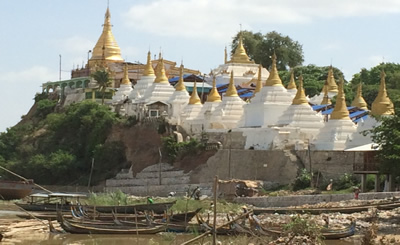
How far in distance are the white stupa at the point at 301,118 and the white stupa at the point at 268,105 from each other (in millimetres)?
1108

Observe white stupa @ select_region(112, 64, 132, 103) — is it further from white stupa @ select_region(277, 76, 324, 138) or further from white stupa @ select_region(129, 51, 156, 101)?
white stupa @ select_region(277, 76, 324, 138)

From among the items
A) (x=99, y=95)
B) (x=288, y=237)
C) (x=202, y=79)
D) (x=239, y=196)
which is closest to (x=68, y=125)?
(x=99, y=95)

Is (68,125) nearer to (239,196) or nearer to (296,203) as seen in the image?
(239,196)

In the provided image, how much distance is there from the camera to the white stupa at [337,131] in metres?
49.4

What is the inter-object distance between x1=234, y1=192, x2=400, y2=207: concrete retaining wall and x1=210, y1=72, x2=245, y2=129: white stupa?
Result: 13593 mm

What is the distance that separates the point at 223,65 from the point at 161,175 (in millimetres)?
22030

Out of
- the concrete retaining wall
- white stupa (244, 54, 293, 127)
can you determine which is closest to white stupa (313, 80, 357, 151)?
white stupa (244, 54, 293, 127)

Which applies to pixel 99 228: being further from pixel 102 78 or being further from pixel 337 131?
pixel 102 78

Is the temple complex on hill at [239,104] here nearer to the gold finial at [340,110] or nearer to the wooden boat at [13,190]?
the gold finial at [340,110]

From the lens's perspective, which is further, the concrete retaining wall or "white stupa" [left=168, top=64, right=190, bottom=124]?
"white stupa" [left=168, top=64, right=190, bottom=124]

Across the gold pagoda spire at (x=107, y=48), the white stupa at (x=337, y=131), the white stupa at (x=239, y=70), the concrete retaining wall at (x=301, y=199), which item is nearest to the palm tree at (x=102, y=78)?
the white stupa at (x=239, y=70)

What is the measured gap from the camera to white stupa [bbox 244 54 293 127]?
179 feet

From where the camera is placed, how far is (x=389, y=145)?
1561 inches

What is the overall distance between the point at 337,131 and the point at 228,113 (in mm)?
10300
